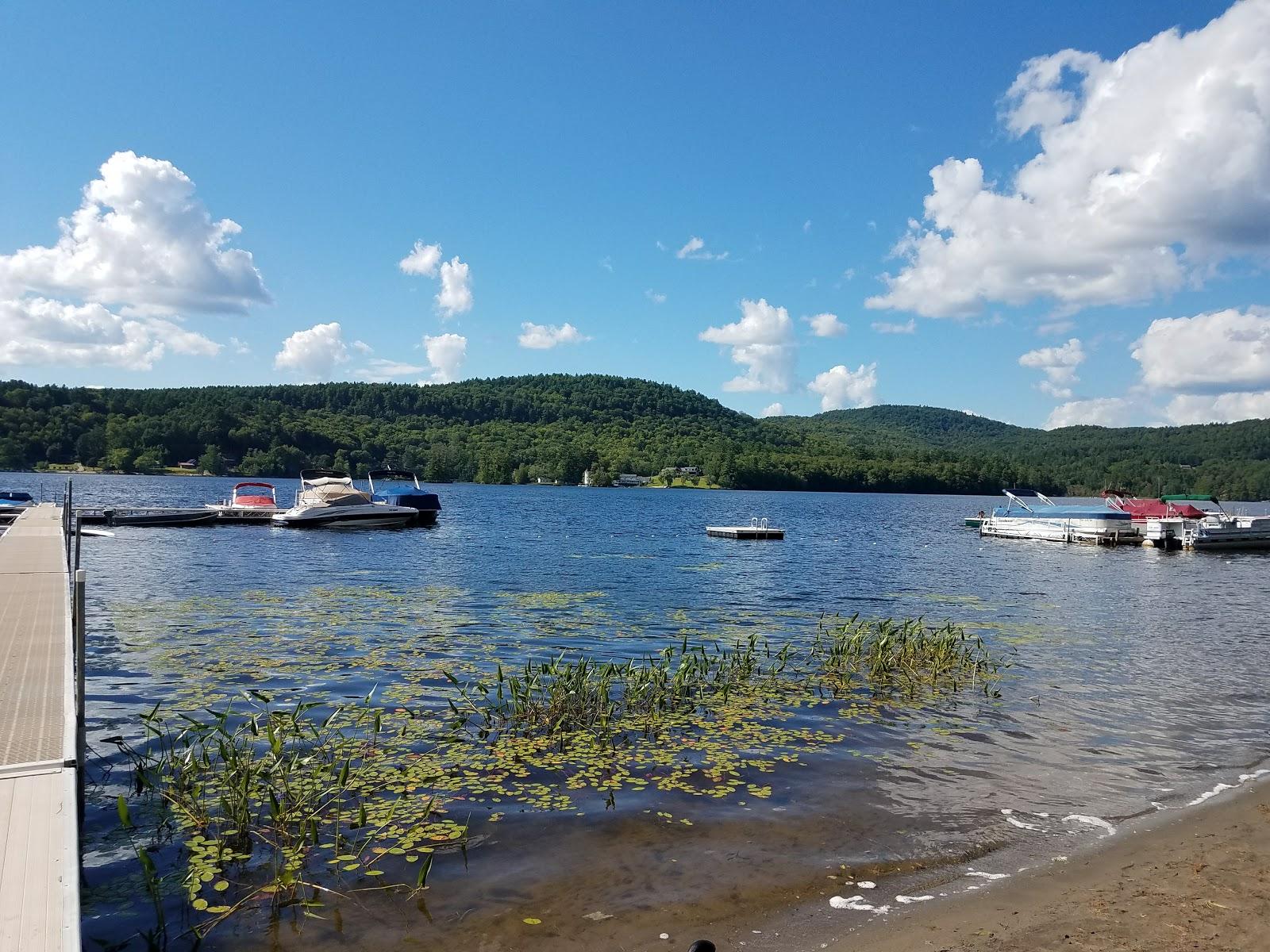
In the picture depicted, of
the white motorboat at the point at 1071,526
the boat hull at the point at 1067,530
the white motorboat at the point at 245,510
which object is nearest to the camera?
the white motorboat at the point at 245,510

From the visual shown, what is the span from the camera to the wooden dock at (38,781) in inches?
203

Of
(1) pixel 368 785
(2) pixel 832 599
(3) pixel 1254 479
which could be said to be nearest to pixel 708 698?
(1) pixel 368 785

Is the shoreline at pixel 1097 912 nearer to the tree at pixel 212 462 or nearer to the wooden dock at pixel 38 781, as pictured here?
the wooden dock at pixel 38 781

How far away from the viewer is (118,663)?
1655 centimetres

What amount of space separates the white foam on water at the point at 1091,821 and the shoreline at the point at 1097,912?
0.55 metres

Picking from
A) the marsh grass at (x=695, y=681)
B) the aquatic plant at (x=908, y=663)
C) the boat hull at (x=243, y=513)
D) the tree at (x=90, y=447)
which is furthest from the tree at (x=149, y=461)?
the aquatic plant at (x=908, y=663)

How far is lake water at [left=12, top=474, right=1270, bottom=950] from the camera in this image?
24.7ft

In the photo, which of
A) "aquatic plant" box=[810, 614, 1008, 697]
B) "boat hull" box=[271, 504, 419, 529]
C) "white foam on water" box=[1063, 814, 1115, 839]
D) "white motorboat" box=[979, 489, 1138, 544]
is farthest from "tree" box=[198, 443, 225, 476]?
"white foam on water" box=[1063, 814, 1115, 839]

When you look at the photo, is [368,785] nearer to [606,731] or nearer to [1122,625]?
[606,731]

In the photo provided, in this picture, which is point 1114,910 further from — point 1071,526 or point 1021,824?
point 1071,526

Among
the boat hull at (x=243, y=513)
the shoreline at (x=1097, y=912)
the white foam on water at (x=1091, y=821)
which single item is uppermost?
the boat hull at (x=243, y=513)

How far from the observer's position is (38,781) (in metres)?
7.04

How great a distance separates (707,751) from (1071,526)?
69314 mm

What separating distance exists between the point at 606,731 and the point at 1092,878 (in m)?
6.53
